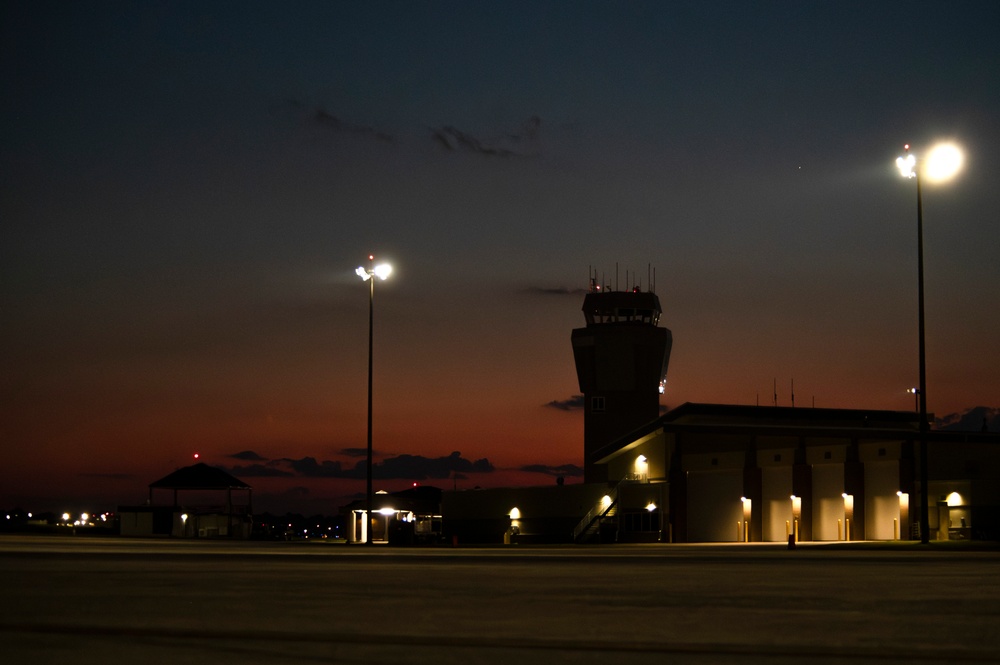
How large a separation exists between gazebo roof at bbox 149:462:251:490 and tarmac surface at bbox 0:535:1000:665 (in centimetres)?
6264

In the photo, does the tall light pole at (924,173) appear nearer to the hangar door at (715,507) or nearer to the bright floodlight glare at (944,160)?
the bright floodlight glare at (944,160)

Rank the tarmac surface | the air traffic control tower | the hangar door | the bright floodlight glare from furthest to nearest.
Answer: the air traffic control tower
the hangar door
the bright floodlight glare
the tarmac surface

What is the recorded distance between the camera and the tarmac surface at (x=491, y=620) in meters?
8.10

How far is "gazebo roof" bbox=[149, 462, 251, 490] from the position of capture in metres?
78.8

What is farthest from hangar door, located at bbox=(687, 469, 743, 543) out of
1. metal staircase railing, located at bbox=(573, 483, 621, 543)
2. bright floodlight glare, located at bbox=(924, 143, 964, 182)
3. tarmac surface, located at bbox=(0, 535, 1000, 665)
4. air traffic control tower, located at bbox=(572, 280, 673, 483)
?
tarmac surface, located at bbox=(0, 535, 1000, 665)

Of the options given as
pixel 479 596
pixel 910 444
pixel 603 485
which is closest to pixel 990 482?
pixel 910 444

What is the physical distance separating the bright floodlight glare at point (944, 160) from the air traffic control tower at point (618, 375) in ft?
181

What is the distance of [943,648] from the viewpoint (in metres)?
8.53

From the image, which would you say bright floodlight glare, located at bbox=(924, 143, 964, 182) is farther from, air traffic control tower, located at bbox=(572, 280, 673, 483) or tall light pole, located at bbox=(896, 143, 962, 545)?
air traffic control tower, located at bbox=(572, 280, 673, 483)

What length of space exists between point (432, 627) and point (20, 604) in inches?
185

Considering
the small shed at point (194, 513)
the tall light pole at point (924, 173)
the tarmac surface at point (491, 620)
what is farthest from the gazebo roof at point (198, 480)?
the tarmac surface at point (491, 620)

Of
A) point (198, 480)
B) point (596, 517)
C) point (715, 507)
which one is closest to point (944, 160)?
point (715, 507)

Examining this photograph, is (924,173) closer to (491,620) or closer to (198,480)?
(491,620)

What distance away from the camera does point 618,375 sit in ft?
333
